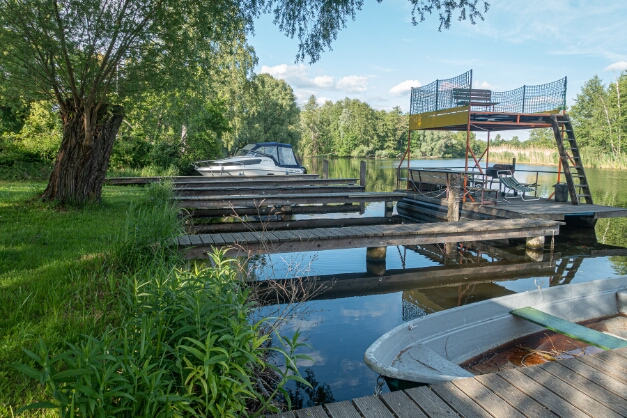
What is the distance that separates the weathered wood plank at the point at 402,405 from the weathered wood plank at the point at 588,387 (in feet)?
3.82

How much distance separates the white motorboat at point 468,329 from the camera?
11.5 ft

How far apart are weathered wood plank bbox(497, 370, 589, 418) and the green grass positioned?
2.85 m

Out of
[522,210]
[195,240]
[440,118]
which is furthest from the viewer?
[440,118]

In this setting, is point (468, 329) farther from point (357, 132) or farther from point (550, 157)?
point (357, 132)

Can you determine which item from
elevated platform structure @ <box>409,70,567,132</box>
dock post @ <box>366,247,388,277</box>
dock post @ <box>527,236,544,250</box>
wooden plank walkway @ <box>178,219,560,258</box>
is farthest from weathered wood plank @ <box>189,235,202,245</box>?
elevated platform structure @ <box>409,70,567,132</box>

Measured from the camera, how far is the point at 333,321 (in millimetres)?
5977

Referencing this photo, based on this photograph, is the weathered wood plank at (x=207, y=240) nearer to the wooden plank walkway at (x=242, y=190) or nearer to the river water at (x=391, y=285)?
the river water at (x=391, y=285)

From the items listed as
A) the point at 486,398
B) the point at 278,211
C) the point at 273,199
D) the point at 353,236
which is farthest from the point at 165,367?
the point at 278,211

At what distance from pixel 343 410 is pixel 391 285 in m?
5.17

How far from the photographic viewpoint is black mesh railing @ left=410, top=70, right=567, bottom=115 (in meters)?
12.3

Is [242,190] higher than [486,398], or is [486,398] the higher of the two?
[242,190]

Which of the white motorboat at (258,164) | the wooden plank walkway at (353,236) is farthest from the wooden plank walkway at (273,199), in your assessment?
the white motorboat at (258,164)

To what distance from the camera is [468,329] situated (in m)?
4.45

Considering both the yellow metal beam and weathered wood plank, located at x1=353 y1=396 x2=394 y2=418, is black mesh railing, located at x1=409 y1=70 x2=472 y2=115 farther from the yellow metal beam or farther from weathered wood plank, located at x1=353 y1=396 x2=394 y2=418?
weathered wood plank, located at x1=353 y1=396 x2=394 y2=418
